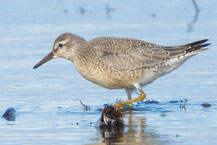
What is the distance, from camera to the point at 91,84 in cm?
1143

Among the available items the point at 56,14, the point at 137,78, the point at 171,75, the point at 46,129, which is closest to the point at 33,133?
the point at 46,129

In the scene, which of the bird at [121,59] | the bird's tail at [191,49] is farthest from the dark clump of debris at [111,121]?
the bird's tail at [191,49]

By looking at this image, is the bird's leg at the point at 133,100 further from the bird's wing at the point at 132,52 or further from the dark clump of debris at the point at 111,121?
the dark clump of debris at the point at 111,121

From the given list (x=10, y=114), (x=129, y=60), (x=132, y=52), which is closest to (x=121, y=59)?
(x=129, y=60)

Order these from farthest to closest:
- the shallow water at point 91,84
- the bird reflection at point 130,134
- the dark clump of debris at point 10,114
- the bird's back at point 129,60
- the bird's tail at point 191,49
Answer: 1. the bird's tail at point 191,49
2. the bird's back at point 129,60
3. the dark clump of debris at point 10,114
4. the shallow water at point 91,84
5. the bird reflection at point 130,134

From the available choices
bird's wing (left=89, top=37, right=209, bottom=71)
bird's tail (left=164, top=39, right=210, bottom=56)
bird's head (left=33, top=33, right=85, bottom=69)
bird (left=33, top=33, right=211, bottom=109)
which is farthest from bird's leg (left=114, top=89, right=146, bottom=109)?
bird's head (left=33, top=33, right=85, bottom=69)

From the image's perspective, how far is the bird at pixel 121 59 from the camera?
1005 centimetres

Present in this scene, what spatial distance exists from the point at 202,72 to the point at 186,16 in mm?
5171

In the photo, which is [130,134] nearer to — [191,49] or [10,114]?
[10,114]

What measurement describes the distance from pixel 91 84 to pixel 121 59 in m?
1.39

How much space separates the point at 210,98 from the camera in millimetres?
10273

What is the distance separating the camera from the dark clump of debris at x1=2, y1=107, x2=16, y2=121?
30.6 ft

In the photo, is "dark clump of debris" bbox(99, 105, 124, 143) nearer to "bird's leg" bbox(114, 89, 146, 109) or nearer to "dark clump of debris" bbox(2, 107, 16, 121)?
"bird's leg" bbox(114, 89, 146, 109)

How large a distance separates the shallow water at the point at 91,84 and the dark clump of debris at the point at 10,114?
0.09m
